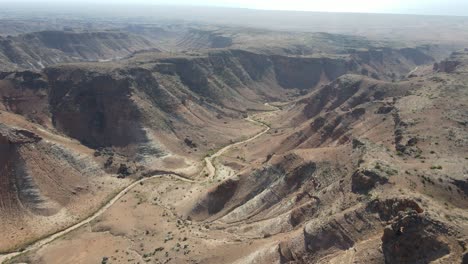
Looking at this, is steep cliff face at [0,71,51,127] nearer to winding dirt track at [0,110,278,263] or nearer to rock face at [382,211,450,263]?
winding dirt track at [0,110,278,263]

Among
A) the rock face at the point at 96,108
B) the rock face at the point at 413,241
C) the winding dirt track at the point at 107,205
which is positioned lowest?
the winding dirt track at the point at 107,205

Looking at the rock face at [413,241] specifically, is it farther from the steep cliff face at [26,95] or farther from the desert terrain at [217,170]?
the steep cliff face at [26,95]

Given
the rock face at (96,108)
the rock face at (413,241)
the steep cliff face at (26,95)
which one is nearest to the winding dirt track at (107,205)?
the rock face at (96,108)

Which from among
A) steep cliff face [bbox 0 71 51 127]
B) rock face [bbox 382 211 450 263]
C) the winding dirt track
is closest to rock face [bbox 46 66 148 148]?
steep cliff face [bbox 0 71 51 127]

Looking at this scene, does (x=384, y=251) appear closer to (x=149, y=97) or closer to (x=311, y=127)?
(x=311, y=127)

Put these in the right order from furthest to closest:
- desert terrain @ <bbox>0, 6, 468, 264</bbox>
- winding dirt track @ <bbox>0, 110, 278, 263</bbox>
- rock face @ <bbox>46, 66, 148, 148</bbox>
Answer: rock face @ <bbox>46, 66, 148, 148</bbox> → winding dirt track @ <bbox>0, 110, 278, 263</bbox> → desert terrain @ <bbox>0, 6, 468, 264</bbox>

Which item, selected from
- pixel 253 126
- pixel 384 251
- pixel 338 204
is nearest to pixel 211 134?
pixel 253 126

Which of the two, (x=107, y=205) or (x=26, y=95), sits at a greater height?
(x=26, y=95)

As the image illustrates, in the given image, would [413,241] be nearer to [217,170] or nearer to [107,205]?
[107,205]

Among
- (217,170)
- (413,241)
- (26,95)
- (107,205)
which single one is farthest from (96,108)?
(413,241)

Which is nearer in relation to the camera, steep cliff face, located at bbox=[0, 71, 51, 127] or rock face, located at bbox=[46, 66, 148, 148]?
rock face, located at bbox=[46, 66, 148, 148]

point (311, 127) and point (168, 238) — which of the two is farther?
point (311, 127)
